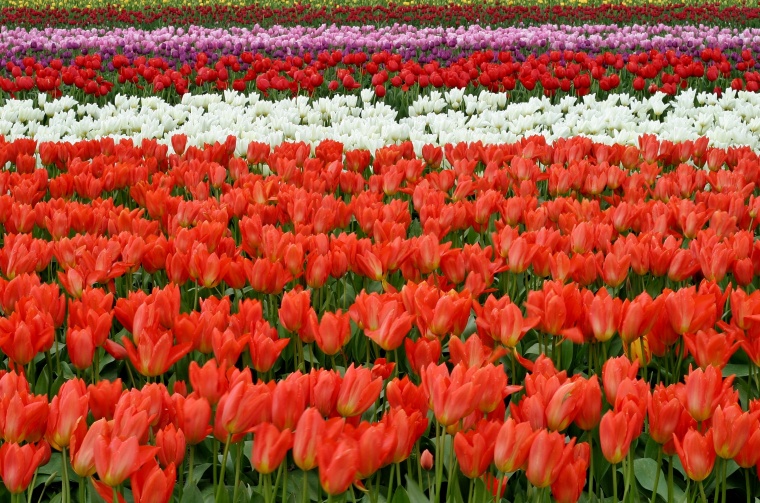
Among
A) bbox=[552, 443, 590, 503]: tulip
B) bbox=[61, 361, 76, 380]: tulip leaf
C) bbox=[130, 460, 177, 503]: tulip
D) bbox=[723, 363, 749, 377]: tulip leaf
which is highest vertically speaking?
bbox=[130, 460, 177, 503]: tulip

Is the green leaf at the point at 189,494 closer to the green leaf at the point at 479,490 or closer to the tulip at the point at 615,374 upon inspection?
the green leaf at the point at 479,490

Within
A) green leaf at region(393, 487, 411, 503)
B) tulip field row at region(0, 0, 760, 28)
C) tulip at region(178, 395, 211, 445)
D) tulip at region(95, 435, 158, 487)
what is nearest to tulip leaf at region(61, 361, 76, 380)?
tulip at region(178, 395, 211, 445)

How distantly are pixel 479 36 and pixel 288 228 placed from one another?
10734 millimetres

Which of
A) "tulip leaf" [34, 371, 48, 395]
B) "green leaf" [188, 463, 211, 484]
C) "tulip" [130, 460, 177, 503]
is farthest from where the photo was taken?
"tulip leaf" [34, 371, 48, 395]

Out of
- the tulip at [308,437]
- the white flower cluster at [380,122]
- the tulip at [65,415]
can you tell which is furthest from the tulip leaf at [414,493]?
the white flower cluster at [380,122]

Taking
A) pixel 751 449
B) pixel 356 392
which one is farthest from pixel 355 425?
pixel 751 449

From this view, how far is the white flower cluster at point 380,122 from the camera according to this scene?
6.65m

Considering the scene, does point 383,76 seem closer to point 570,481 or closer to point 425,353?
point 425,353

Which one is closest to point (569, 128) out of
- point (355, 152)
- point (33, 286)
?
point (355, 152)

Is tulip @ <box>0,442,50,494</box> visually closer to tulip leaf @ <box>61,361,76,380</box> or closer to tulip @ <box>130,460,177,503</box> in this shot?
tulip @ <box>130,460,177,503</box>

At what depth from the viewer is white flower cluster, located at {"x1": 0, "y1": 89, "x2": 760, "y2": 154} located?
21.8ft

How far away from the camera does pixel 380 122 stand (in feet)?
23.4

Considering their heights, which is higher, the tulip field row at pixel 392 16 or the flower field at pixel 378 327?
the flower field at pixel 378 327

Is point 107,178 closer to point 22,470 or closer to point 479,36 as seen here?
point 22,470
